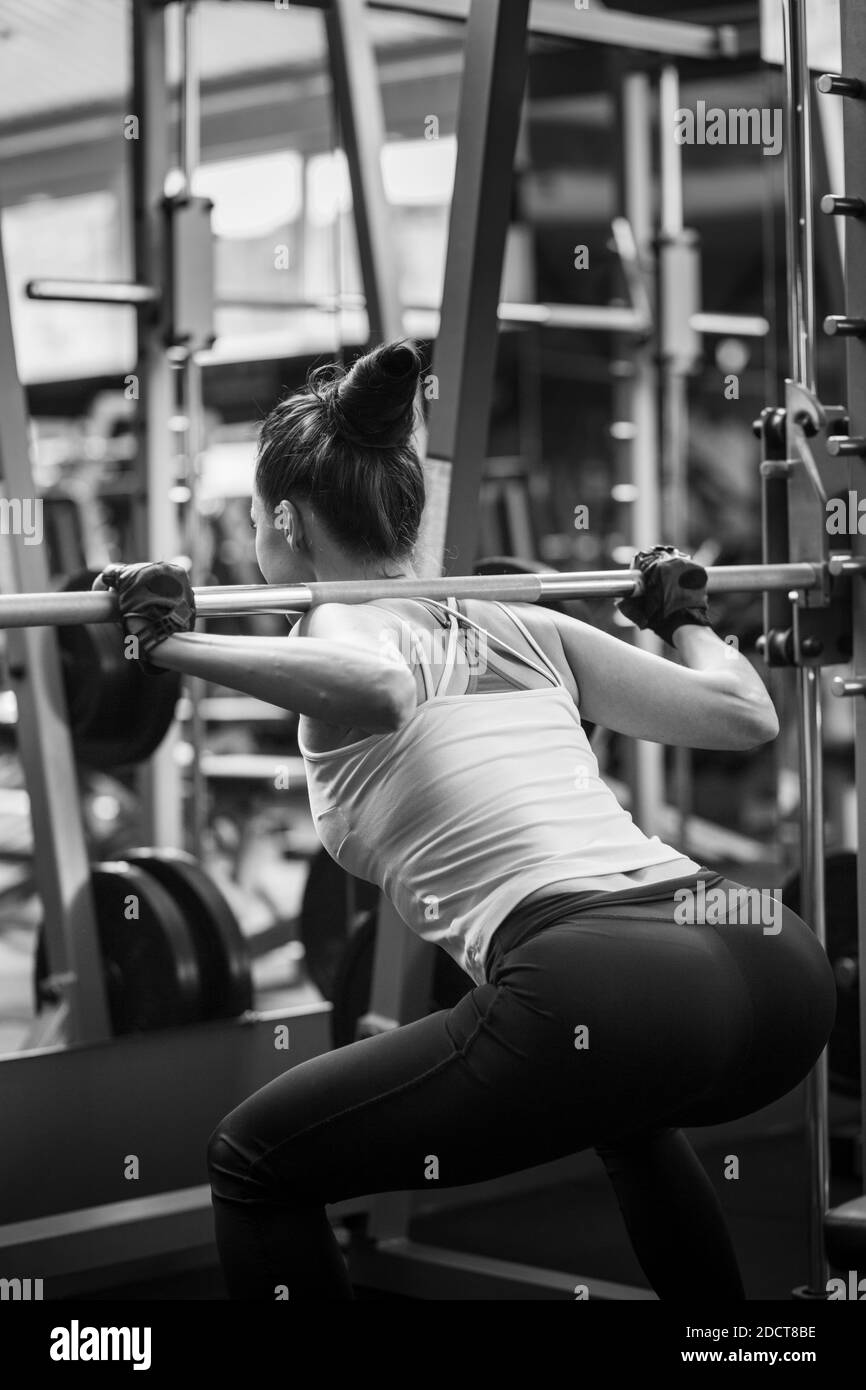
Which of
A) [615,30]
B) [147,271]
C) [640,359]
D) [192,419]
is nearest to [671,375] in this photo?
[640,359]

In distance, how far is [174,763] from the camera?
4.15 meters

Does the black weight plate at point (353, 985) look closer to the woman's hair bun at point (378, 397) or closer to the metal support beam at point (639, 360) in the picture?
the woman's hair bun at point (378, 397)

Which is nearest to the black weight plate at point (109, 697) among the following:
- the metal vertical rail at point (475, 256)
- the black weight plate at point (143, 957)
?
the black weight plate at point (143, 957)

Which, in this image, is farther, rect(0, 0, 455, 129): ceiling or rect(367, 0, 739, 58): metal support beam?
rect(0, 0, 455, 129): ceiling

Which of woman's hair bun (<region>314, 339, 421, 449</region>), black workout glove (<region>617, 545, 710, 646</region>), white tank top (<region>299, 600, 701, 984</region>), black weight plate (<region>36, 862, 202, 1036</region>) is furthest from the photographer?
black weight plate (<region>36, 862, 202, 1036</region>)

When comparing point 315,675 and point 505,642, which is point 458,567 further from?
point 315,675

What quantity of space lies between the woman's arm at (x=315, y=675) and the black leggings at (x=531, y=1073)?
25 centimetres

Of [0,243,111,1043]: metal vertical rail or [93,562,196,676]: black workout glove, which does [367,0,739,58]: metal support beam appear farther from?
[93,562,196,676]: black workout glove

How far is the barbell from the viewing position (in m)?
1.78

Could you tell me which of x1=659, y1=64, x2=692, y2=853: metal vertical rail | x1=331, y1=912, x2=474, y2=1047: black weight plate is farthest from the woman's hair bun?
x1=659, y1=64, x2=692, y2=853: metal vertical rail

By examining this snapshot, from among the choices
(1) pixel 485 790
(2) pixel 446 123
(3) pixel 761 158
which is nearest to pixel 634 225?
(2) pixel 446 123

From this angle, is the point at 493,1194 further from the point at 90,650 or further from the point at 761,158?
the point at 761,158

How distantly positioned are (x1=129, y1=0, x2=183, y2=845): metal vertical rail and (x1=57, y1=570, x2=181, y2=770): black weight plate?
56 centimetres

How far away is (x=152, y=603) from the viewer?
68.2 inches
